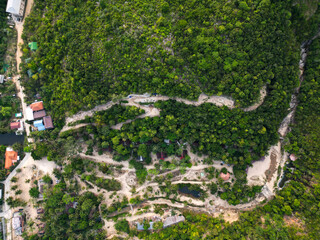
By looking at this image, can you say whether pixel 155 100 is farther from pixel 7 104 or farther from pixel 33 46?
pixel 7 104

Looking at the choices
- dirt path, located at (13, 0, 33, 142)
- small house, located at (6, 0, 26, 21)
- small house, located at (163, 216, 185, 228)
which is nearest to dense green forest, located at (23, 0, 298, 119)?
dirt path, located at (13, 0, 33, 142)

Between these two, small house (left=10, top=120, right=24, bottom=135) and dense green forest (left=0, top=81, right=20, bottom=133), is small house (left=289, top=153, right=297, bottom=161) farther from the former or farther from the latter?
dense green forest (left=0, top=81, right=20, bottom=133)

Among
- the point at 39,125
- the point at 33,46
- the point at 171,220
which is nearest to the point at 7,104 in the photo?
the point at 39,125

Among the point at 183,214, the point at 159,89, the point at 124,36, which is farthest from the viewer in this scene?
the point at 183,214

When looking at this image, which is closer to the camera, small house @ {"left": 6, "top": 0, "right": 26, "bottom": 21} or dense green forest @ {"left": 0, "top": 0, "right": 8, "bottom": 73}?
small house @ {"left": 6, "top": 0, "right": 26, "bottom": 21}

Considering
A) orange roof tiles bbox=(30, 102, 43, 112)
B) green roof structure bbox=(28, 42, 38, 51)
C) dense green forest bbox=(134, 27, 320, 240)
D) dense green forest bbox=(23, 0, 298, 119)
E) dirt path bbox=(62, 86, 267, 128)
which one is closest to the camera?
dense green forest bbox=(23, 0, 298, 119)

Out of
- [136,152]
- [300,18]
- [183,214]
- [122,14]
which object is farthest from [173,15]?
[183,214]

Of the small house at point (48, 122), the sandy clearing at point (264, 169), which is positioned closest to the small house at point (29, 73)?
the small house at point (48, 122)

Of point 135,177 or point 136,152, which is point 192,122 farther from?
point 135,177

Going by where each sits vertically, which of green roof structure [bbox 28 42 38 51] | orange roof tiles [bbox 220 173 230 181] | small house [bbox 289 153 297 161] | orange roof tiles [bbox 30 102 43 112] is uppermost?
green roof structure [bbox 28 42 38 51]
